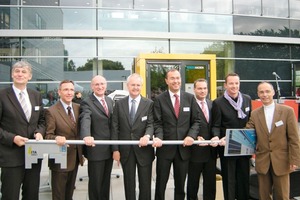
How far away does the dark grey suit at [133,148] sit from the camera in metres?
3.96

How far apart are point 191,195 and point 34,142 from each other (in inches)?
95.4

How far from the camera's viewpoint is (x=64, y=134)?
154 inches

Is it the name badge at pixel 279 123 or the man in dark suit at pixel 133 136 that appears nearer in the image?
the name badge at pixel 279 123

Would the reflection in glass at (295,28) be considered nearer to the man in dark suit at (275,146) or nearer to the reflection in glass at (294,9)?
the reflection in glass at (294,9)

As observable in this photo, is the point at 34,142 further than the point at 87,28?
No

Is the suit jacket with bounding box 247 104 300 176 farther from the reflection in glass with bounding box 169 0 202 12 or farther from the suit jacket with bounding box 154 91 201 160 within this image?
the reflection in glass with bounding box 169 0 202 12

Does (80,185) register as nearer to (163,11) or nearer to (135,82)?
(135,82)

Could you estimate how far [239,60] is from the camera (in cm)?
1470

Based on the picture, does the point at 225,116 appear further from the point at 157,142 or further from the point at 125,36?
the point at 125,36

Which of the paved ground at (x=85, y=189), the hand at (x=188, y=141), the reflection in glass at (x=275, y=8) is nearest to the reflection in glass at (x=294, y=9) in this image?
the reflection in glass at (x=275, y=8)

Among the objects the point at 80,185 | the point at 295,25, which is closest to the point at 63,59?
the point at 80,185

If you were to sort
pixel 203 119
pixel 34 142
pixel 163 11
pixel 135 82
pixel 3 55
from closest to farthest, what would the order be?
pixel 34 142 < pixel 135 82 < pixel 203 119 < pixel 3 55 < pixel 163 11

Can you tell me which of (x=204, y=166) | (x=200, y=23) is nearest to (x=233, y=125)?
(x=204, y=166)

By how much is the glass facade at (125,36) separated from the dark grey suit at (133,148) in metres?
9.03
